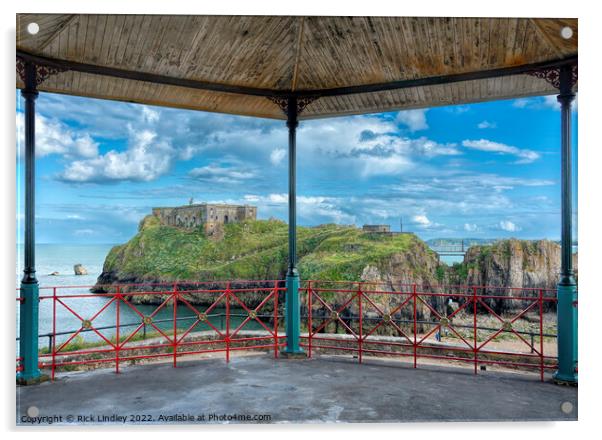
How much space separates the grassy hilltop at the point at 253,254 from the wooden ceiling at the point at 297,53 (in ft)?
112

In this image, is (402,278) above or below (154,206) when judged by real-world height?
below

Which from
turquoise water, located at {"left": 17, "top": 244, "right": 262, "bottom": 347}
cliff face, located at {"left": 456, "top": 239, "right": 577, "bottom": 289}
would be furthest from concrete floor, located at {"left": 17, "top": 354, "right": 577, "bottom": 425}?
cliff face, located at {"left": 456, "top": 239, "right": 577, "bottom": 289}

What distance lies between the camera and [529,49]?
445 centimetres

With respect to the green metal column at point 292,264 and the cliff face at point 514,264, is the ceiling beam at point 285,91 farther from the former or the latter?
the cliff face at point 514,264

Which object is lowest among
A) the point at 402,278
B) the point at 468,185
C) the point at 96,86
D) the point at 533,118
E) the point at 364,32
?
the point at 402,278

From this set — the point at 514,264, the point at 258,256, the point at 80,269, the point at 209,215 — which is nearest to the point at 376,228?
the point at 258,256

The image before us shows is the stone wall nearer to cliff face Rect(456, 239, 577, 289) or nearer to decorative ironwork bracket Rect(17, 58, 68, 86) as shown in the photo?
cliff face Rect(456, 239, 577, 289)

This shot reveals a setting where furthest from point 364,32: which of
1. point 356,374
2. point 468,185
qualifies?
point 468,185

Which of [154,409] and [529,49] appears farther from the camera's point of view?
[529,49]

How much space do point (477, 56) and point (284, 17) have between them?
82.4 inches

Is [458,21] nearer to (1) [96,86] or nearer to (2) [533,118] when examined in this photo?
(1) [96,86]

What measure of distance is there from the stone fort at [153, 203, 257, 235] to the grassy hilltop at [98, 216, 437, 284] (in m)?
0.70

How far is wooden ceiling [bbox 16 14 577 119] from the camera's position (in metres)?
4.22

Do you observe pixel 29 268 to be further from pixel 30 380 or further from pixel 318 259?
pixel 318 259
